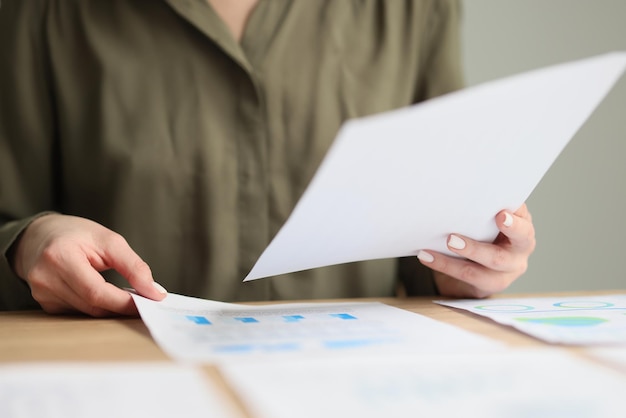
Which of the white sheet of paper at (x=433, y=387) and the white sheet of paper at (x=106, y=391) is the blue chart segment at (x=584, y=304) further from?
the white sheet of paper at (x=106, y=391)

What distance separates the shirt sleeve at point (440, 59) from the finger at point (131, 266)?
41 centimetres

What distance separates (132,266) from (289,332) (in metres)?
0.15

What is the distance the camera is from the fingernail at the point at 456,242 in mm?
Answer: 548

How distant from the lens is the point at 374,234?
0.50 m

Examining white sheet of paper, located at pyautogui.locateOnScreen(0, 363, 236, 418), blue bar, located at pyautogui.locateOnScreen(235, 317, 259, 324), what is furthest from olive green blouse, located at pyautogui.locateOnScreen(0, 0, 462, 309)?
white sheet of paper, located at pyautogui.locateOnScreen(0, 363, 236, 418)

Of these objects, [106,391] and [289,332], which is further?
[289,332]

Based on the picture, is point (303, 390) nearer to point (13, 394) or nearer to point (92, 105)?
point (13, 394)

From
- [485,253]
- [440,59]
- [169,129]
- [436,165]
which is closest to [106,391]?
[436,165]

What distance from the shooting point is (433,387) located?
287 mm

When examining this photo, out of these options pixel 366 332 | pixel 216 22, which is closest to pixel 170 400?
pixel 366 332

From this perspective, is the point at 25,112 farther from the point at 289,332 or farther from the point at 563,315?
the point at 563,315

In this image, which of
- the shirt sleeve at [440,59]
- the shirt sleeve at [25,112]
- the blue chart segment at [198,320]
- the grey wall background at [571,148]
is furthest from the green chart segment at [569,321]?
the grey wall background at [571,148]

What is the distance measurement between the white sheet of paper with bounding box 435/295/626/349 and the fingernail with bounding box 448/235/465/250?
0.16ft

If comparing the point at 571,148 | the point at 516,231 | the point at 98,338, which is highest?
the point at 571,148
